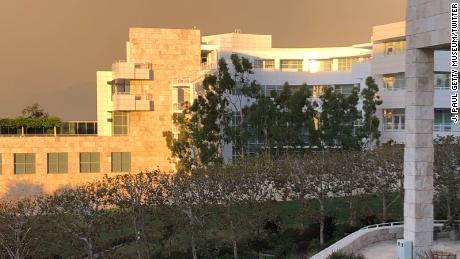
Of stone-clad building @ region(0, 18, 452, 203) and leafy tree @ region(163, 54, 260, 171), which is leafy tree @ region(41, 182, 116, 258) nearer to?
leafy tree @ region(163, 54, 260, 171)

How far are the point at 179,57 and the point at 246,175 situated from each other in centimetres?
2547

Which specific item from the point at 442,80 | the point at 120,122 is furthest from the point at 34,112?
the point at 442,80

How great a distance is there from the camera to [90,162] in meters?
45.3

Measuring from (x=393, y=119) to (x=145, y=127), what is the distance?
19736 mm

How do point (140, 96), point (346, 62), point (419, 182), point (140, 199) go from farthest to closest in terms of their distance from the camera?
1. point (346, 62)
2. point (140, 96)
3. point (140, 199)
4. point (419, 182)

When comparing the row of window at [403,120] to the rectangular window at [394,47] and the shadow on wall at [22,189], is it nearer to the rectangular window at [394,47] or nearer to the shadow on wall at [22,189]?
the rectangular window at [394,47]

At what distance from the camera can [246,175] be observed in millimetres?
22953

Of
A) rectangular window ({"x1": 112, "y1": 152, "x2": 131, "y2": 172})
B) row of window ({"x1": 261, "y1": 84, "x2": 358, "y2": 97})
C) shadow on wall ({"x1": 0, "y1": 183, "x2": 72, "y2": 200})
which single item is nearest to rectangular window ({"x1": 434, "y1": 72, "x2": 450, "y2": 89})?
row of window ({"x1": 261, "y1": 84, "x2": 358, "y2": 97})

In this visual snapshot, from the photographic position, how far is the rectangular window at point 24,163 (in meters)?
43.6

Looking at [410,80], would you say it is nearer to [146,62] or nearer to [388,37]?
[388,37]

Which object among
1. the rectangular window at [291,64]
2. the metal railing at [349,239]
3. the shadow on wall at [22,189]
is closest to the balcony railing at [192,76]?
the rectangular window at [291,64]

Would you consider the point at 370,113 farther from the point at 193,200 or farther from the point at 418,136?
the point at 418,136

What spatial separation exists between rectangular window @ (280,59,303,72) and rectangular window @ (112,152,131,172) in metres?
18.7

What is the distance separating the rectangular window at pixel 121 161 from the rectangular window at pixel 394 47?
72.7 ft
